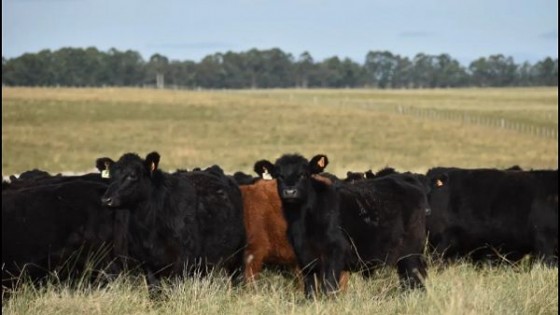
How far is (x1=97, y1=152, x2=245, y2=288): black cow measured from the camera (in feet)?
29.1

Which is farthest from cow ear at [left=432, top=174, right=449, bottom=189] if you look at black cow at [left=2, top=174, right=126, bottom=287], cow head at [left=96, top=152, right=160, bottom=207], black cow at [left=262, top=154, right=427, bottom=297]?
black cow at [left=2, top=174, right=126, bottom=287]

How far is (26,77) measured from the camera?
140625mm

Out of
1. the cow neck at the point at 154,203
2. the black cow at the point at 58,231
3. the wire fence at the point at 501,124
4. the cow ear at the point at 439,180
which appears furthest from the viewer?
the wire fence at the point at 501,124

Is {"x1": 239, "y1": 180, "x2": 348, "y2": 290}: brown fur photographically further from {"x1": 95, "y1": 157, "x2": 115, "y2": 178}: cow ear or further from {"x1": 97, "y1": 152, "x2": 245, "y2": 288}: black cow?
{"x1": 95, "y1": 157, "x2": 115, "y2": 178}: cow ear

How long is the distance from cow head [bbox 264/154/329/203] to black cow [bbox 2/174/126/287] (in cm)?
175

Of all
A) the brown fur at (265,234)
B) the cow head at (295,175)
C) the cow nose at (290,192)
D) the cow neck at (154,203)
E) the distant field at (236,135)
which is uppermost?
the cow head at (295,175)

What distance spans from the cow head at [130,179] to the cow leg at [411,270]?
9.25 feet

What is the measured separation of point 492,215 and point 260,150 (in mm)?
34943

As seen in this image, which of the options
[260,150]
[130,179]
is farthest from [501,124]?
[130,179]

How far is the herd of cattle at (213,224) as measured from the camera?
28.5 feet

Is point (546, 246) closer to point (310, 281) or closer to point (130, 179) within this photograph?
point (310, 281)

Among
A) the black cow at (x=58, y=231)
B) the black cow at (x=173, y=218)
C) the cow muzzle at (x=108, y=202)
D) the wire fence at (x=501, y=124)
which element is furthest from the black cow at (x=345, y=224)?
the wire fence at (x=501, y=124)

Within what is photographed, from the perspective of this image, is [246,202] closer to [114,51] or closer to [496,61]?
[114,51]

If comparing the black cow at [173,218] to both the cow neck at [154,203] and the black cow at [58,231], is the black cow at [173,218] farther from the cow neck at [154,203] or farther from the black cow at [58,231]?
the black cow at [58,231]
